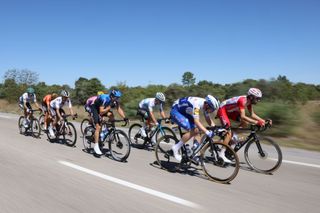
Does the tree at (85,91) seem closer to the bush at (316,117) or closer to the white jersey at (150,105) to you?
the bush at (316,117)

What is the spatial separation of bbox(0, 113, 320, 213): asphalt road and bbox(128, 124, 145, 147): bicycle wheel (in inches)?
83.8

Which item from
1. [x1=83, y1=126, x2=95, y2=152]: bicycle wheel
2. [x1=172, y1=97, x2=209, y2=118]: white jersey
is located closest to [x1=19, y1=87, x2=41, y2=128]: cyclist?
[x1=83, y1=126, x2=95, y2=152]: bicycle wheel

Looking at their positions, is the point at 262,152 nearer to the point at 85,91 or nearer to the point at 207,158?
the point at 207,158

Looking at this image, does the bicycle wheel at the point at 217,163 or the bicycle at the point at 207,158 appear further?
the bicycle at the point at 207,158

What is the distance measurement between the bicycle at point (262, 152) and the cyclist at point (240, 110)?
24cm

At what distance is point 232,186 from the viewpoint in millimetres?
6266

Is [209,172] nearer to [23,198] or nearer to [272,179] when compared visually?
[272,179]

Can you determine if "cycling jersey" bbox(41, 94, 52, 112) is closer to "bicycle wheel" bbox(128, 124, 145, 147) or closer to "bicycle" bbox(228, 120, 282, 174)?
"bicycle wheel" bbox(128, 124, 145, 147)

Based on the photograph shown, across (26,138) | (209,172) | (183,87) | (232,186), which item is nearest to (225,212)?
(232,186)

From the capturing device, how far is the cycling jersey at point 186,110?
7.33m

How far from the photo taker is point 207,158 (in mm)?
7414

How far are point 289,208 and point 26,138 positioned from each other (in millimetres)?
10035

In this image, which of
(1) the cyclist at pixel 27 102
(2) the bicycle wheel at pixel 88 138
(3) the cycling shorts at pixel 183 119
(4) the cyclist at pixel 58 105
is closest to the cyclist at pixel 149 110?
(2) the bicycle wheel at pixel 88 138

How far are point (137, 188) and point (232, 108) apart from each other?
11.2 ft
